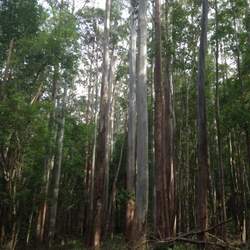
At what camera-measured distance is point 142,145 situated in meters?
9.30

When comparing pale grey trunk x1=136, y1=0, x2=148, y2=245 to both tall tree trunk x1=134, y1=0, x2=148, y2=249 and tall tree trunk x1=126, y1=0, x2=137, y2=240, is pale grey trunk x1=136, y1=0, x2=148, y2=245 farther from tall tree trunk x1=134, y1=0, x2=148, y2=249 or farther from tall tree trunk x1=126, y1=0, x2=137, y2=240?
tall tree trunk x1=126, y1=0, x2=137, y2=240

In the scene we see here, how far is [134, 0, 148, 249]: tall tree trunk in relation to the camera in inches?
326

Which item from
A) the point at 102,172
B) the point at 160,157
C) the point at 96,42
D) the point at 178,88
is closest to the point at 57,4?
the point at 96,42

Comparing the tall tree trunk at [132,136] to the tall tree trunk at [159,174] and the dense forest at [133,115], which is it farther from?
the tall tree trunk at [159,174]

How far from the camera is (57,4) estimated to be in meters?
18.6

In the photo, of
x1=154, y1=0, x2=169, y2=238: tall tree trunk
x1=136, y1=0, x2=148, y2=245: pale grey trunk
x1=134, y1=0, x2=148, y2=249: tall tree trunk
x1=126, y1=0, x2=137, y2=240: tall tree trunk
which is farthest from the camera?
x1=126, y1=0, x2=137, y2=240: tall tree trunk

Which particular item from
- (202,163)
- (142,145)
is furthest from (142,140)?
(202,163)

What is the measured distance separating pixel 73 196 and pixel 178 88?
1005cm

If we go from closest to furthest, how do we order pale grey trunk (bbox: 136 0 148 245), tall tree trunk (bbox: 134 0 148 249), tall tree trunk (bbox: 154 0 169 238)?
1. tall tree trunk (bbox: 134 0 148 249)
2. pale grey trunk (bbox: 136 0 148 245)
3. tall tree trunk (bbox: 154 0 169 238)

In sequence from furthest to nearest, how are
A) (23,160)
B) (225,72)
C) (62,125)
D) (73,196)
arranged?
(73,196)
(225,72)
(62,125)
(23,160)

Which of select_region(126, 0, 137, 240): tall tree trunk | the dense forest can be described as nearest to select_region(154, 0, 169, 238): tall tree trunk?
the dense forest

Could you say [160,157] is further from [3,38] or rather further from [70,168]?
[70,168]

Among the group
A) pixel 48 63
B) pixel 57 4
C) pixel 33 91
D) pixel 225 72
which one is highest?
pixel 57 4

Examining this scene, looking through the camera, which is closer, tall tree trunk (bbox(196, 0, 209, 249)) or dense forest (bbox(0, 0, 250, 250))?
tall tree trunk (bbox(196, 0, 209, 249))
